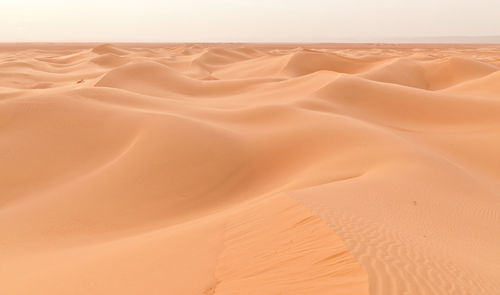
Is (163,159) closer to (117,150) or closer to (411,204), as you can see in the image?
(117,150)

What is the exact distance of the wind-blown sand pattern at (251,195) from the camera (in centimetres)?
323

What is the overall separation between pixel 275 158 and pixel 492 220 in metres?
3.79

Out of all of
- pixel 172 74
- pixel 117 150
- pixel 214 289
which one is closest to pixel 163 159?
pixel 117 150

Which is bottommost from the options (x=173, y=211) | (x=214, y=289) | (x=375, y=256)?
(x=173, y=211)

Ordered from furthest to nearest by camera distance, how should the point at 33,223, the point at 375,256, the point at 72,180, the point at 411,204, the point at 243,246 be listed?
1. the point at 72,180
2. the point at 33,223
3. the point at 411,204
4. the point at 243,246
5. the point at 375,256

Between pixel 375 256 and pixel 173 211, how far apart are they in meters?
3.77

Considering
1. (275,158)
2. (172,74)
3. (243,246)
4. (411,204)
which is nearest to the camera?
(243,246)

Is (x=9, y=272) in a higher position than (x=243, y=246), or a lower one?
lower

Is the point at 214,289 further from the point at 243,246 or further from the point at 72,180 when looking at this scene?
the point at 72,180

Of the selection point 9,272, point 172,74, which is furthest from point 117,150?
point 172,74

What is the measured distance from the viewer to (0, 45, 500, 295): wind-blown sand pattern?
3.23 m

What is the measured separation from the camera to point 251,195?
258 inches

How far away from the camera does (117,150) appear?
27.7ft

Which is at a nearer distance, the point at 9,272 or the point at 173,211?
the point at 9,272
